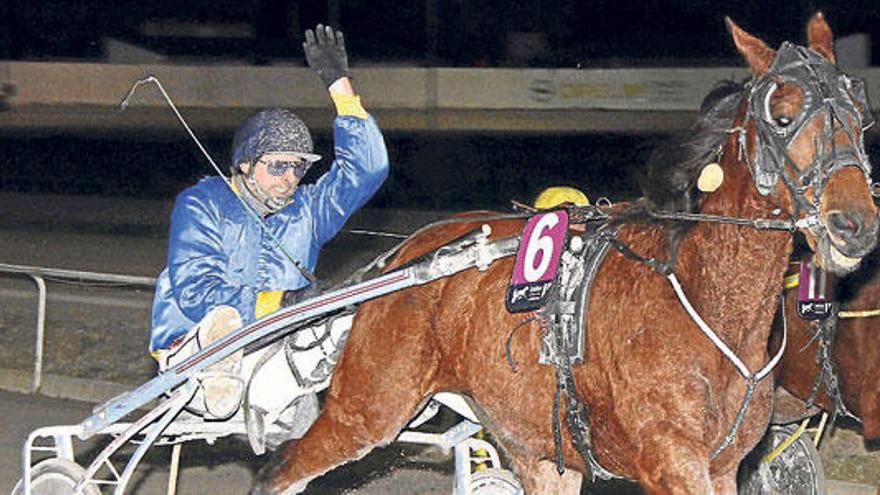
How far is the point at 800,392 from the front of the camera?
6.22 metres

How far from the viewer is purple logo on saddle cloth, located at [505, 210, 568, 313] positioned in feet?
16.0

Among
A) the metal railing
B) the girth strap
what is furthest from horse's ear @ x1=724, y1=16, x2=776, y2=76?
the metal railing

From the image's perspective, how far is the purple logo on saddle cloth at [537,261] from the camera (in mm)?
4867

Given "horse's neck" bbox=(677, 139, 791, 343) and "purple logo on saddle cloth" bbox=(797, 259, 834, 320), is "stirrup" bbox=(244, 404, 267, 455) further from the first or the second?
"purple logo on saddle cloth" bbox=(797, 259, 834, 320)

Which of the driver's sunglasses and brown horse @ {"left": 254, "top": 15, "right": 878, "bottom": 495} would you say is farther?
the driver's sunglasses

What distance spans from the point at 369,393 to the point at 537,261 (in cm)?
75

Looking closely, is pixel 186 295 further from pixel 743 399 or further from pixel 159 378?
pixel 743 399

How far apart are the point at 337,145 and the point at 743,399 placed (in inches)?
68.5

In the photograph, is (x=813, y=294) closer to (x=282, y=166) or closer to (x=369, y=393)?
(x=369, y=393)

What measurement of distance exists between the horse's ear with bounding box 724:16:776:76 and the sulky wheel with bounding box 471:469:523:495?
204 centimetres

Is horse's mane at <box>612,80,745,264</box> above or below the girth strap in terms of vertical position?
above

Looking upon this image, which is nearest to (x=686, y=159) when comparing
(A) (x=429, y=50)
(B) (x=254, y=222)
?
(B) (x=254, y=222)

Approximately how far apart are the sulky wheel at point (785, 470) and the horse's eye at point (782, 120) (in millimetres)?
2242

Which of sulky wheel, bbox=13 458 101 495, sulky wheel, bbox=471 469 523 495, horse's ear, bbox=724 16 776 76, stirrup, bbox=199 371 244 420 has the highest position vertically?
horse's ear, bbox=724 16 776 76
